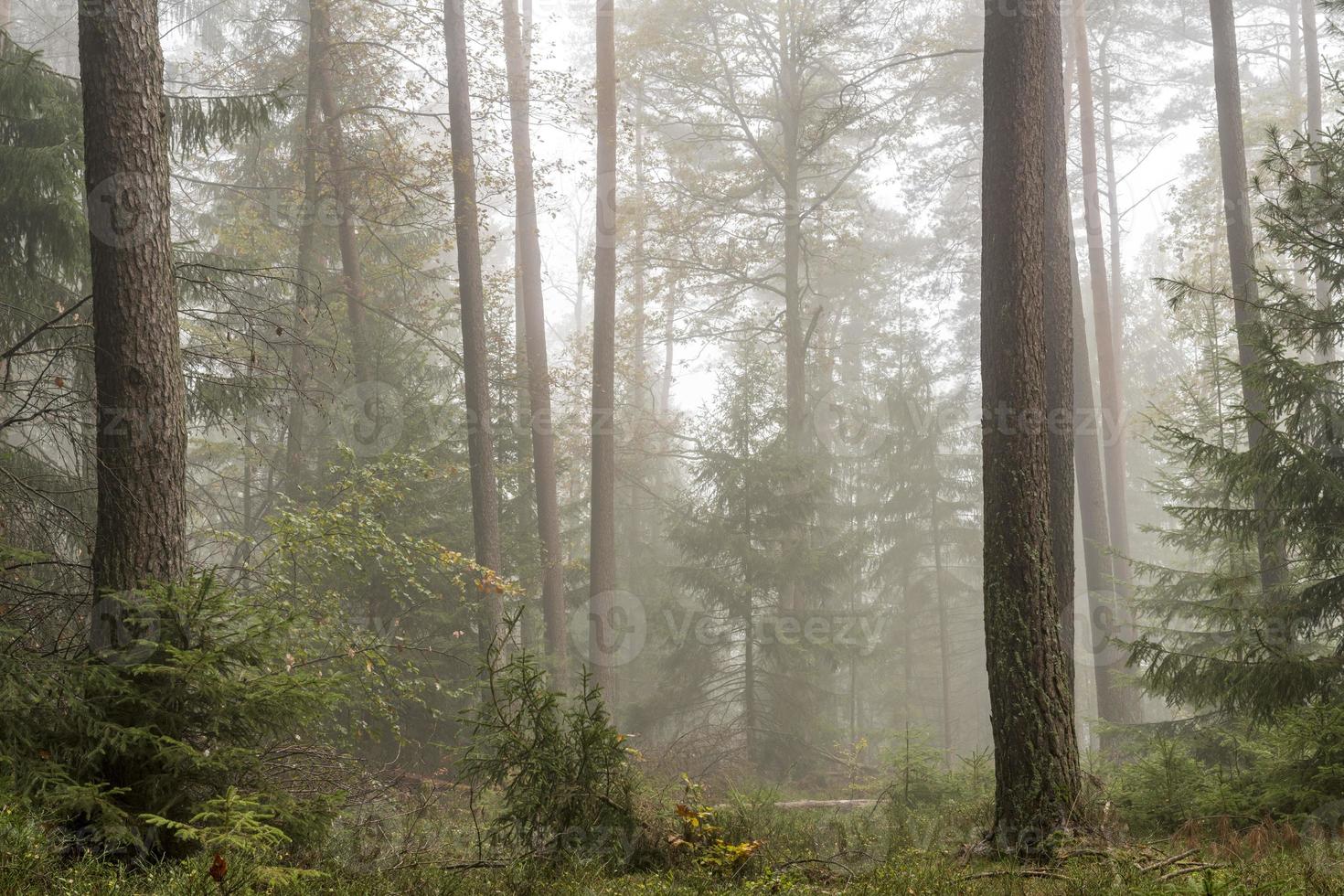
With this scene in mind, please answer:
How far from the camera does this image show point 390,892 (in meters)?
4.32

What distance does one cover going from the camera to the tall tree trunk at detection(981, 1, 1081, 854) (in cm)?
602

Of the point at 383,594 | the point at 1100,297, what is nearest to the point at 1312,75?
the point at 1100,297

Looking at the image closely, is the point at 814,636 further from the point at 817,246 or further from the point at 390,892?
the point at 390,892

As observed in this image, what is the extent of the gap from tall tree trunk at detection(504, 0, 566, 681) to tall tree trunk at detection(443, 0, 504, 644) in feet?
5.12

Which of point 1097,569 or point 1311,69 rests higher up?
point 1311,69

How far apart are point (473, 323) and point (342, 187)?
373 cm

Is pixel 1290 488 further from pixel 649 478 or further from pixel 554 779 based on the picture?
pixel 649 478

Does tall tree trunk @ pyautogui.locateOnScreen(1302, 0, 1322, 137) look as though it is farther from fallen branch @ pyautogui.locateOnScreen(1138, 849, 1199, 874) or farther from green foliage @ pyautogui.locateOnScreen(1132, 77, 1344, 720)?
fallen branch @ pyautogui.locateOnScreen(1138, 849, 1199, 874)

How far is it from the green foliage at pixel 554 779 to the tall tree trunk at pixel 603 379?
9.41 meters

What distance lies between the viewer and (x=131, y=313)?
5770mm

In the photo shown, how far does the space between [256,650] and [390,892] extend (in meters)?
1.64

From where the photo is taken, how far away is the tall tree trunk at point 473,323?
1284 cm

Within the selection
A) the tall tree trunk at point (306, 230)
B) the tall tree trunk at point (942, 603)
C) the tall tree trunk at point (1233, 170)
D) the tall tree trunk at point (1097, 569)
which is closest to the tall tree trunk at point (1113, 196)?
the tall tree trunk at point (942, 603)

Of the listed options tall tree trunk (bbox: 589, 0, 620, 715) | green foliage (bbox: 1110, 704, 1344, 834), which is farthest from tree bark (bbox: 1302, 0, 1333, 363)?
green foliage (bbox: 1110, 704, 1344, 834)
